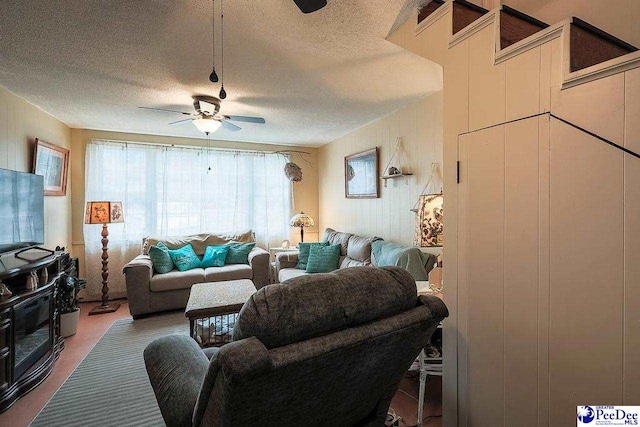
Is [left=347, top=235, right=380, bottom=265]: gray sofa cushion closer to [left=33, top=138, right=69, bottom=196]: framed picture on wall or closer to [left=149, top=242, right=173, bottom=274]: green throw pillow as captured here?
[left=149, top=242, right=173, bottom=274]: green throw pillow

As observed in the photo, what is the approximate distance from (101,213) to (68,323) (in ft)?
4.40

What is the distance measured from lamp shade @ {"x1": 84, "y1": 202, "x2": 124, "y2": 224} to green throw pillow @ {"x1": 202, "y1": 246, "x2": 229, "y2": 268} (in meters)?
1.22

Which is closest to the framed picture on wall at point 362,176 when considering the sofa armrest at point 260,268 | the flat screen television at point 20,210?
the sofa armrest at point 260,268

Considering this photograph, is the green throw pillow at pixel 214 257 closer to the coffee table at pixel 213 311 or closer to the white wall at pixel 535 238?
the coffee table at pixel 213 311

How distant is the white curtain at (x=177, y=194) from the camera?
4312 mm

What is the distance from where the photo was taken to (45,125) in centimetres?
352

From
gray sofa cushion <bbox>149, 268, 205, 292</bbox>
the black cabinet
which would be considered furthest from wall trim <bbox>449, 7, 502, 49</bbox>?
gray sofa cushion <bbox>149, 268, 205, 292</bbox>

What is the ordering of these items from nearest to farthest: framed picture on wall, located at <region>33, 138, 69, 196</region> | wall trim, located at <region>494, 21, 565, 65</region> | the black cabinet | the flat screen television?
wall trim, located at <region>494, 21, 565, 65</region>
the black cabinet
the flat screen television
framed picture on wall, located at <region>33, 138, 69, 196</region>

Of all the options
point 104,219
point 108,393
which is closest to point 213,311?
point 108,393

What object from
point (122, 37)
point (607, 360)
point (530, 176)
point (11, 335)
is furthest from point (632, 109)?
point (11, 335)

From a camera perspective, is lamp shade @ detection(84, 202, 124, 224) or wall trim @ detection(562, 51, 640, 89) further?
lamp shade @ detection(84, 202, 124, 224)

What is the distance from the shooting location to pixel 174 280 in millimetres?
3756

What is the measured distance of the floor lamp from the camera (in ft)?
12.4

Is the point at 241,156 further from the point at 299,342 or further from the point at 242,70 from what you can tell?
the point at 299,342
